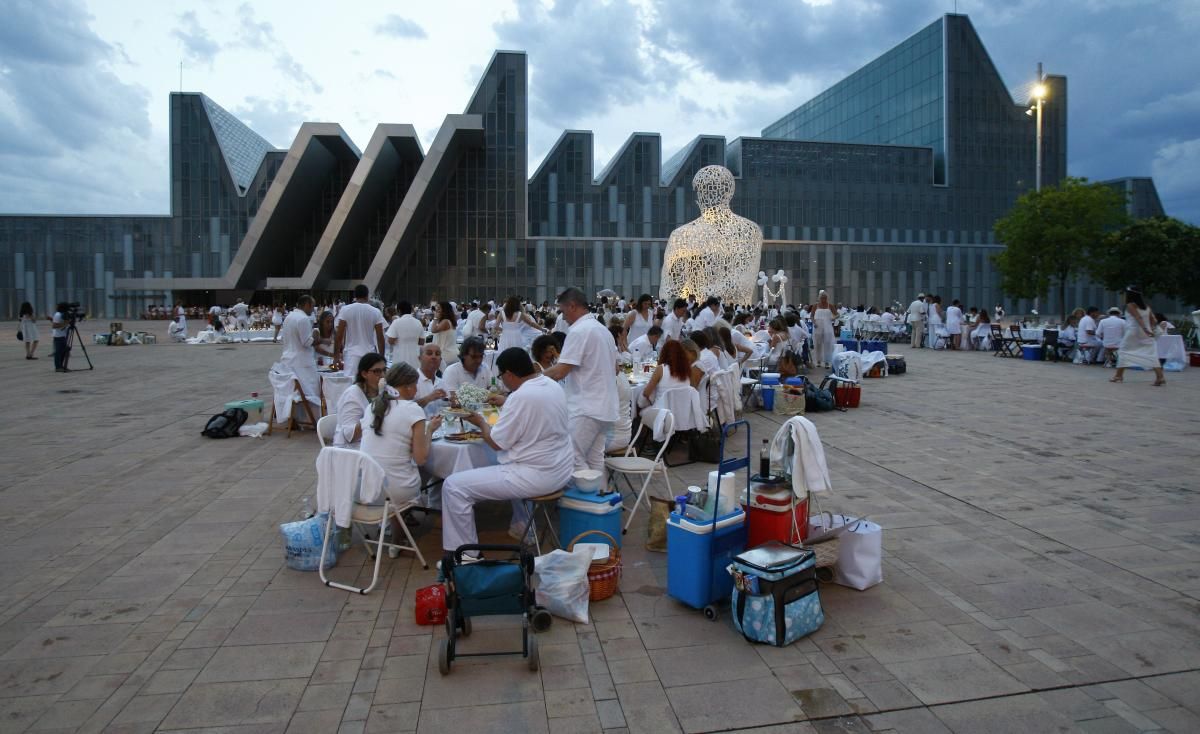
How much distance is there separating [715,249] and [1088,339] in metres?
9.71

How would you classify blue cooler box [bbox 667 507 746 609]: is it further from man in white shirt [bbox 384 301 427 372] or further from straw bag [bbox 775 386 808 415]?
straw bag [bbox 775 386 808 415]

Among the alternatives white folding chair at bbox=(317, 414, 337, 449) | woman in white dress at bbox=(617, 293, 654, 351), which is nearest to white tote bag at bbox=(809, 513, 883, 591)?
white folding chair at bbox=(317, 414, 337, 449)

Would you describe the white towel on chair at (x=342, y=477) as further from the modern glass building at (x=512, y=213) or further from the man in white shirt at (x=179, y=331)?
the modern glass building at (x=512, y=213)

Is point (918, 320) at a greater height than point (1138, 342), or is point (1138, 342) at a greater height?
point (918, 320)

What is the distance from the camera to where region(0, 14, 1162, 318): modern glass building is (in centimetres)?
4431

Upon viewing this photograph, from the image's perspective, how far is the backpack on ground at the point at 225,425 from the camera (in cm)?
914

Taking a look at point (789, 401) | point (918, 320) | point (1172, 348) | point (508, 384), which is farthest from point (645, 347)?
point (918, 320)

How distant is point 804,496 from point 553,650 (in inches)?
67.2

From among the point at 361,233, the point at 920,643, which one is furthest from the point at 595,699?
the point at 361,233

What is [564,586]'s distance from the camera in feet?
13.2

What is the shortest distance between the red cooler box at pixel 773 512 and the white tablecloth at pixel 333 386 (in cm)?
586

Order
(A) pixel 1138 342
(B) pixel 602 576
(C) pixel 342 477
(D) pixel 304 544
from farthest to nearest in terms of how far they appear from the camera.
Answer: (A) pixel 1138 342 < (D) pixel 304 544 < (C) pixel 342 477 < (B) pixel 602 576

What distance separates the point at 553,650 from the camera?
3.71 meters

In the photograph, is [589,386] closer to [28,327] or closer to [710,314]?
[710,314]
